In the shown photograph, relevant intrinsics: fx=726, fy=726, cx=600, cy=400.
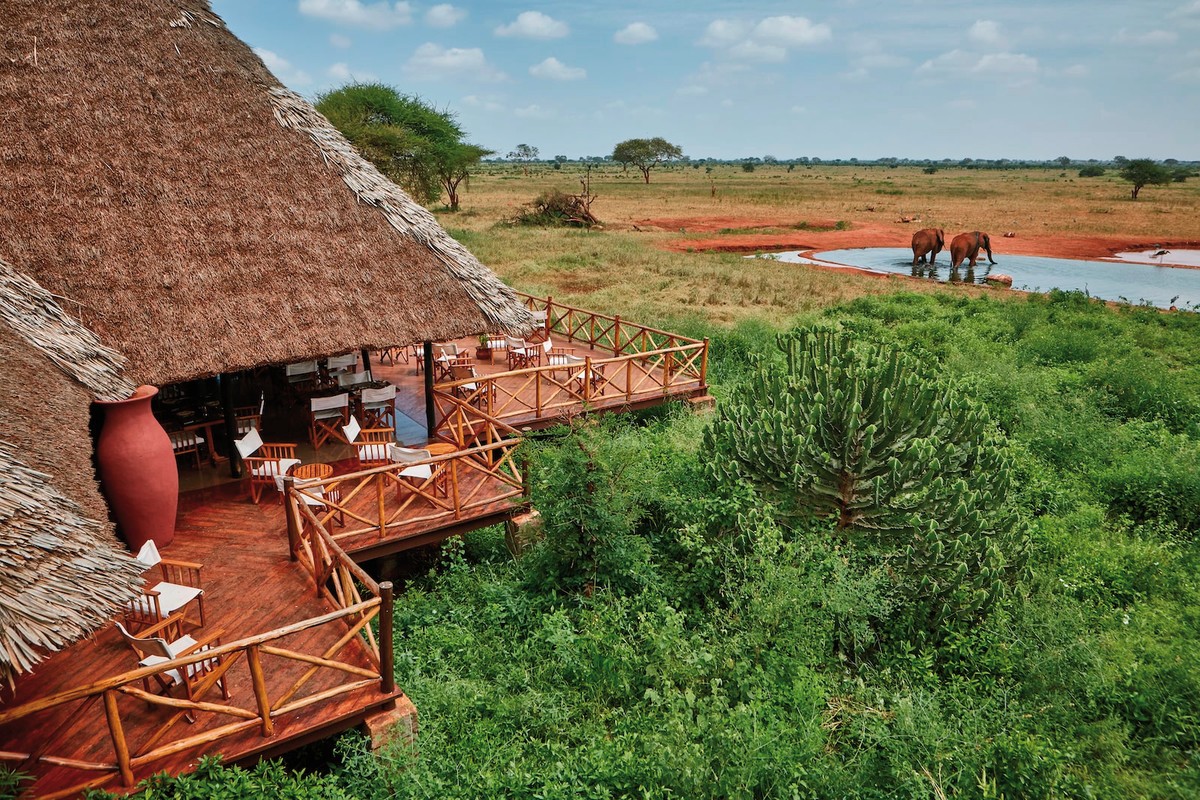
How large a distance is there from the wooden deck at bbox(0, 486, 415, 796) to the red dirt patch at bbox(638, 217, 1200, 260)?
100ft

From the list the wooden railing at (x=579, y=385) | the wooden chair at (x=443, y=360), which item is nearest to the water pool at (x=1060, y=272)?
the wooden railing at (x=579, y=385)

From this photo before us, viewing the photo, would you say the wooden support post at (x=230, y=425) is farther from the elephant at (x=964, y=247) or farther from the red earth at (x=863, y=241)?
the elephant at (x=964, y=247)

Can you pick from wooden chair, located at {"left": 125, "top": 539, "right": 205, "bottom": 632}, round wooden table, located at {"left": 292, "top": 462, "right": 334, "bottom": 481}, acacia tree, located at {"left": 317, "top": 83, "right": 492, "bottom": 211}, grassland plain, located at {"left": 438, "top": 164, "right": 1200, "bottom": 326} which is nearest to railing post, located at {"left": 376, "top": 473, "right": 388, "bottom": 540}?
round wooden table, located at {"left": 292, "top": 462, "right": 334, "bottom": 481}

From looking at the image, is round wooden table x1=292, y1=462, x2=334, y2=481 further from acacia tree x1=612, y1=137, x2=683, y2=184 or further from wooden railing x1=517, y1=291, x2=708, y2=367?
acacia tree x1=612, y1=137, x2=683, y2=184

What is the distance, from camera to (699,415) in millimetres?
12812

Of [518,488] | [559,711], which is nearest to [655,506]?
[518,488]

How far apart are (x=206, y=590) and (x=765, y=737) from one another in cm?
531

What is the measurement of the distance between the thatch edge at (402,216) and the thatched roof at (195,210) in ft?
0.09

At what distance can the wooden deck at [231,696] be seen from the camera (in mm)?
5012

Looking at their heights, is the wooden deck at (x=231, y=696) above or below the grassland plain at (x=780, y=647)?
above

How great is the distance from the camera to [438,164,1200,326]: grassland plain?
24547mm

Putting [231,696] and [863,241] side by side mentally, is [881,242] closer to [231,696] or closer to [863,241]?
[863,241]

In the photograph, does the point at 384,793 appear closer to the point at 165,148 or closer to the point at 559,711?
the point at 559,711

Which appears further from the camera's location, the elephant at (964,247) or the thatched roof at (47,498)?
the elephant at (964,247)
